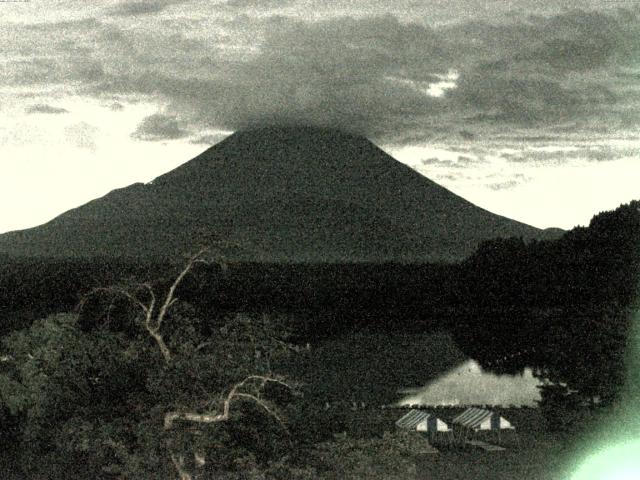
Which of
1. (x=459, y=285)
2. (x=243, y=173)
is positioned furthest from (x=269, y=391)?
(x=243, y=173)

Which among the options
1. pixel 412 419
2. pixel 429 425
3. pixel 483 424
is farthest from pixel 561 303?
pixel 429 425

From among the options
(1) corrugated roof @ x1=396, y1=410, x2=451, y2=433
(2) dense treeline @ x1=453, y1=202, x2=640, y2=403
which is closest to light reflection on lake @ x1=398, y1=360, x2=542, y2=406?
(2) dense treeline @ x1=453, y1=202, x2=640, y2=403

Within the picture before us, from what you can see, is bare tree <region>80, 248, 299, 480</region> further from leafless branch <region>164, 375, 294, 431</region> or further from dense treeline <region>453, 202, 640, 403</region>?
dense treeline <region>453, 202, 640, 403</region>

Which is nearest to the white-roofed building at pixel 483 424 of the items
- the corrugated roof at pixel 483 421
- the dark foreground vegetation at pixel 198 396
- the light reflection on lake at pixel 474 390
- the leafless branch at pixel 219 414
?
the corrugated roof at pixel 483 421

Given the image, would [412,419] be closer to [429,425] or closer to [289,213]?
[429,425]

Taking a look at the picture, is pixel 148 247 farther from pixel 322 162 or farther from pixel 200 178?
pixel 322 162

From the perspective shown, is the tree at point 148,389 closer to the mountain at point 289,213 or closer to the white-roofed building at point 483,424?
the white-roofed building at point 483,424
